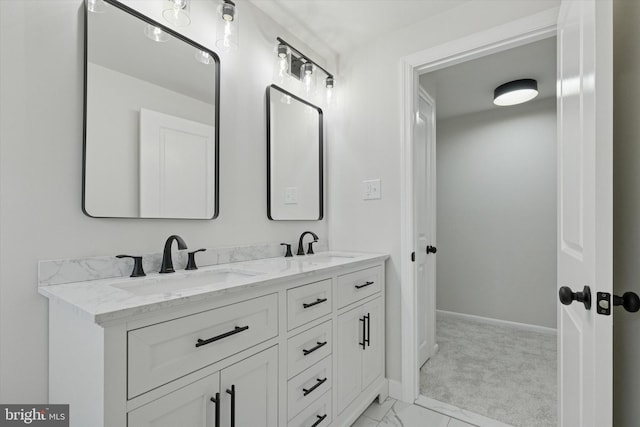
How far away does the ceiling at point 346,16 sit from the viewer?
5.80ft

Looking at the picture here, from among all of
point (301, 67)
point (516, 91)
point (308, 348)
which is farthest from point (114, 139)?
point (516, 91)

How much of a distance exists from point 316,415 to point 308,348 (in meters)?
0.31

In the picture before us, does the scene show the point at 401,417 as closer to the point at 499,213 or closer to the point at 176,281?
the point at 176,281

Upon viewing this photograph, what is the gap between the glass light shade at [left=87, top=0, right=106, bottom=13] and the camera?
1133mm

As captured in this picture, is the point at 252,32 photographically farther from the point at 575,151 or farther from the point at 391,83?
the point at 575,151

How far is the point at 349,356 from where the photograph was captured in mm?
1594

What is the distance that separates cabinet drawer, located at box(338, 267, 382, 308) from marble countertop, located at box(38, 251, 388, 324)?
0.26 feet

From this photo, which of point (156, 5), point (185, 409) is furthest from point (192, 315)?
point (156, 5)

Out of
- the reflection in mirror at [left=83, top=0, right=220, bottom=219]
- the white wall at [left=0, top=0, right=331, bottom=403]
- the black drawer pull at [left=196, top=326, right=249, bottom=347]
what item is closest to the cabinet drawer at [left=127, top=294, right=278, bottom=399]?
the black drawer pull at [left=196, top=326, right=249, bottom=347]

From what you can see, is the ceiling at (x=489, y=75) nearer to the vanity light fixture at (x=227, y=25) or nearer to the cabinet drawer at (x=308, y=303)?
the vanity light fixture at (x=227, y=25)

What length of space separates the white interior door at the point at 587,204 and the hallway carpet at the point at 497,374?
647 mm

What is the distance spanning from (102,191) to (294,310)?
85 cm

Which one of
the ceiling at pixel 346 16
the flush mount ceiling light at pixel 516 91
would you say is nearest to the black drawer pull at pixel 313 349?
the ceiling at pixel 346 16

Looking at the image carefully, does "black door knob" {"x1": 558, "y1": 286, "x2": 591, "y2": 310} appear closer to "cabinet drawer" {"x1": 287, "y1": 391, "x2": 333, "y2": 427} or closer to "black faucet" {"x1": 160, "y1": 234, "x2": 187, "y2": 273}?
"cabinet drawer" {"x1": 287, "y1": 391, "x2": 333, "y2": 427}
